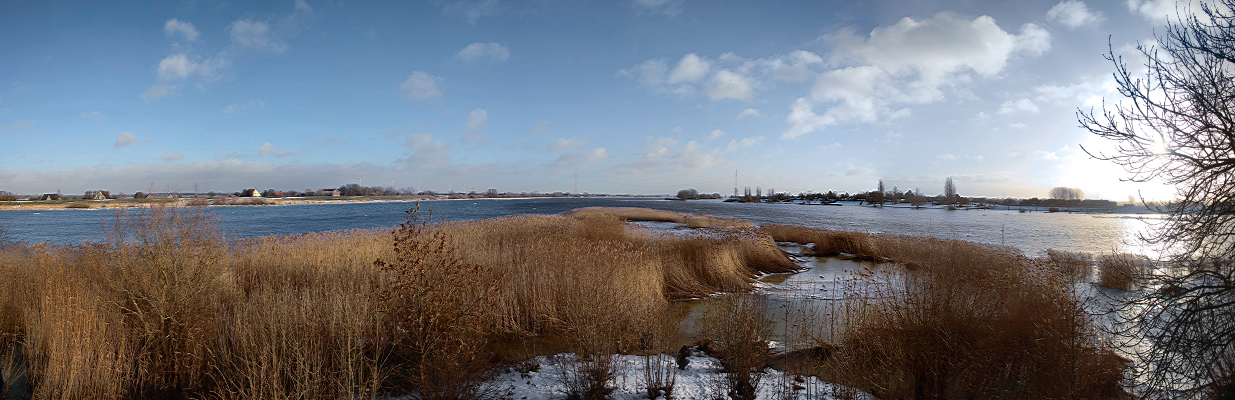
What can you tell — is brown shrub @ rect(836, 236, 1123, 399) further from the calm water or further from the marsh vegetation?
the calm water

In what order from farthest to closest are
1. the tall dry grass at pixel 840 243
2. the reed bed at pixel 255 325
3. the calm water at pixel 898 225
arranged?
1. the calm water at pixel 898 225
2. the tall dry grass at pixel 840 243
3. the reed bed at pixel 255 325

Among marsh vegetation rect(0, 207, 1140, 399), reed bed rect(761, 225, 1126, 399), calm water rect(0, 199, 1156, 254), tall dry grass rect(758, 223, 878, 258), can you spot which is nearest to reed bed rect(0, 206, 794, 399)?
marsh vegetation rect(0, 207, 1140, 399)

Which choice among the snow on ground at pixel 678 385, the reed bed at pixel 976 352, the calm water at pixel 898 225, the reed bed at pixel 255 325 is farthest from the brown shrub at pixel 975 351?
the reed bed at pixel 255 325

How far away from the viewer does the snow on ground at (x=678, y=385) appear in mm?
4707

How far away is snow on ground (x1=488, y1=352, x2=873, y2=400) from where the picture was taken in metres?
4.71

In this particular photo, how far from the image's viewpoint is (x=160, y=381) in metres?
4.69

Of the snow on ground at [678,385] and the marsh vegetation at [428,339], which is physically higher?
the marsh vegetation at [428,339]

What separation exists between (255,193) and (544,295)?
167537 millimetres

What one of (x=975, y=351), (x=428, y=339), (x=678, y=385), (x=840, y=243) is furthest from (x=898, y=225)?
(x=428, y=339)

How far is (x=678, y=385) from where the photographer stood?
16.6ft

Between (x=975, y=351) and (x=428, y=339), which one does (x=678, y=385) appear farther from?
(x=975, y=351)

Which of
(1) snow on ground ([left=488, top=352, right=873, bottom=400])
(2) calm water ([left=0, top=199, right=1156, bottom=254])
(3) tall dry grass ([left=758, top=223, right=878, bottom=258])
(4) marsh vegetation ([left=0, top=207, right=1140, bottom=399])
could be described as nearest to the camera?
(4) marsh vegetation ([left=0, top=207, right=1140, bottom=399])

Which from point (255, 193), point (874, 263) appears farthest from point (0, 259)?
point (255, 193)

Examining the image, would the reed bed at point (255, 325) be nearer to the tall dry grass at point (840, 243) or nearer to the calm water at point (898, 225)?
the calm water at point (898, 225)
